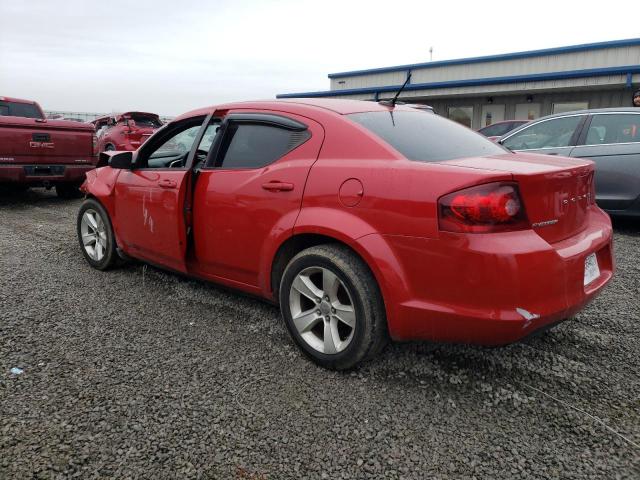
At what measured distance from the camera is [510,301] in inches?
85.9

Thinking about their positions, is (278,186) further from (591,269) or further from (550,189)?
(591,269)

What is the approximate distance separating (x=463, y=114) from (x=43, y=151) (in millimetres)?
15231

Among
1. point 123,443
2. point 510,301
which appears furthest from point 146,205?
point 510,301

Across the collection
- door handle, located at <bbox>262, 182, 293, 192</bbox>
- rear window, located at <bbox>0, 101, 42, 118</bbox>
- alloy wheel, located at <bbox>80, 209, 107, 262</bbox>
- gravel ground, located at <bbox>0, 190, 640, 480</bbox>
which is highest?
rear window, located at <bbox>0, 101, 42, 118</bbox>

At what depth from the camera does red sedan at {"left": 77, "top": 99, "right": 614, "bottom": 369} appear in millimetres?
2227

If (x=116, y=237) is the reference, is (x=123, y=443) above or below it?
below

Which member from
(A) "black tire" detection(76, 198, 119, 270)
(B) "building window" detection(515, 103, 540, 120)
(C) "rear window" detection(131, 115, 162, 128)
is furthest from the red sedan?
(B) "building window" detection(515, 103, 540, 120)

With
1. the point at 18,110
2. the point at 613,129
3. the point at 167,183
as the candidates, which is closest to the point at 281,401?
the point at 167,183

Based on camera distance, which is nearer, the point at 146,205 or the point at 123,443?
the point at 123,443

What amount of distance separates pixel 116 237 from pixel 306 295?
2332 mm

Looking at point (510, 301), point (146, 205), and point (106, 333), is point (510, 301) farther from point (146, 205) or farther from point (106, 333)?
point (146, 205)

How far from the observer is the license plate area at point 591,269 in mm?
2502

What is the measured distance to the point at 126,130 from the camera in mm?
13047

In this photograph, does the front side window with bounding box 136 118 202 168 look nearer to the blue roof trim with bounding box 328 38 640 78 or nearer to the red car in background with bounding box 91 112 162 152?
the red car in background with bounding box 91 112 162 152
